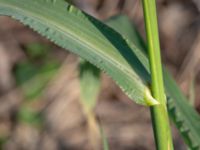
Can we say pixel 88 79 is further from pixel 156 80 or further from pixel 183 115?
pixel 156 80

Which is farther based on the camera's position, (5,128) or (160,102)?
(5,128)

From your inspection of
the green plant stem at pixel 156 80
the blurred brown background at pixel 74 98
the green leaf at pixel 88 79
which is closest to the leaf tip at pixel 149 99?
the green plant stem at pixel 156 80

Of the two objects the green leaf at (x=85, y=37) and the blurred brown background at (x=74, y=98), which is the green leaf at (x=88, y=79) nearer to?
the green leaf at (x=85, y=37)

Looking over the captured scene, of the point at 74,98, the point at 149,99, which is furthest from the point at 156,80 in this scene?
the point at 74,98

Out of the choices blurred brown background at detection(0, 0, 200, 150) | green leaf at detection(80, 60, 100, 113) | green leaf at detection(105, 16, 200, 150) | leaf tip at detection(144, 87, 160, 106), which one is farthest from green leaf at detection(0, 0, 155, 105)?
blurred brown background at detection(0, 0, 200, 150)

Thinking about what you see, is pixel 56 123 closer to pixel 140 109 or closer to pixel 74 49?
pixel 140 109

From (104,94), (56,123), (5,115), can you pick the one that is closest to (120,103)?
(104,94)
